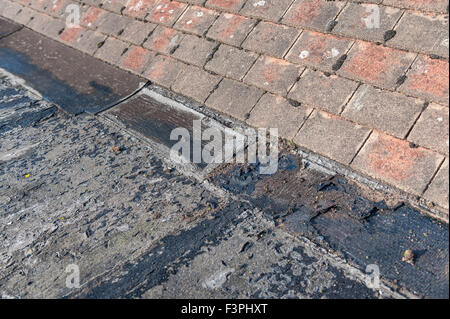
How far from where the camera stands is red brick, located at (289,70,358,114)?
9.68 ft

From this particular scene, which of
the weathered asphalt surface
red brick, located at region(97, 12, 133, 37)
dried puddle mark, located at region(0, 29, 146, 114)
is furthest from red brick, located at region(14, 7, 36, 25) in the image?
the weathered asphalt surface

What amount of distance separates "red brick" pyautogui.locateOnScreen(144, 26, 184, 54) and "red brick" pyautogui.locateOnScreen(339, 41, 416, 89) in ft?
5.82

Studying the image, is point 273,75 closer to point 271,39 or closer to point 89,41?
point 271,39

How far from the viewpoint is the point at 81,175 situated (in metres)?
3.31

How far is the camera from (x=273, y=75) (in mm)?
3340

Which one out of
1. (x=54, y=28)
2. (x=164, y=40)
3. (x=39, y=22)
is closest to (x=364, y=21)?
(x=164, y=40)

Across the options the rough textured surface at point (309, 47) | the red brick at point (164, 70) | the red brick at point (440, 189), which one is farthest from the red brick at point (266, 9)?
the red brick at point (440, 189)

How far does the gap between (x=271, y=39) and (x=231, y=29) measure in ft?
1.56

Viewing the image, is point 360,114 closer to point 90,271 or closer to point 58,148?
point 90,271

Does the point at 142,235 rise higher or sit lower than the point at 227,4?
lower

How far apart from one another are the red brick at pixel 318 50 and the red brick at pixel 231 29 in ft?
1.81

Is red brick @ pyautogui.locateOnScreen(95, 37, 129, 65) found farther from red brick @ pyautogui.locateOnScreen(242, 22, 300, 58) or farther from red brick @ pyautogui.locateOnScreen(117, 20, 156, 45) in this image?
red brick @ pyautogui.locateOnScreen(242, 22, 300, 58)

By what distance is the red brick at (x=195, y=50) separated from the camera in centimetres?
385
